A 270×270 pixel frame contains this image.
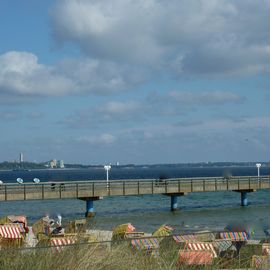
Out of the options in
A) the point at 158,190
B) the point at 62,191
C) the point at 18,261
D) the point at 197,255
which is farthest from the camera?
the point at 158,190

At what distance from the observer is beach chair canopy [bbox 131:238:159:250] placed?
9258 millimetres

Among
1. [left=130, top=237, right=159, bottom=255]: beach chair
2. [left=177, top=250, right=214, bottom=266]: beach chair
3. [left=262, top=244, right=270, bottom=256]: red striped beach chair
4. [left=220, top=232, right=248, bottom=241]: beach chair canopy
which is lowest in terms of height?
[left=262, top=244, right=270, bottom=256]: red striped beach chair

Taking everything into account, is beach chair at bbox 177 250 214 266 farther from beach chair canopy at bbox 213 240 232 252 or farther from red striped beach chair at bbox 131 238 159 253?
beach chair canopy at bbox 213 240 232 252

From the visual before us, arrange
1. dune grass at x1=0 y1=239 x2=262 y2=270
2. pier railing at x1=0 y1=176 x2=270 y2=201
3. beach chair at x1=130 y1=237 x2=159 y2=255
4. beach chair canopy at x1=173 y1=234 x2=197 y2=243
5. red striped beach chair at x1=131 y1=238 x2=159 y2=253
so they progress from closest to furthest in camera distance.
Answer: dune grass at x1=0 y1=239 x2=262 y2=270 → beach chair at x1=130 y1=237 x2=159 y2=255 → red striped beach chair at x1=131 y1=238 x2=159 y2=253 → beach chair canopy at x1=173 y1=234 x2=197 y2=243 → pier railing at x1=0 y1=176 x2=270 y2=201

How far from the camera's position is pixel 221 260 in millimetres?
9219

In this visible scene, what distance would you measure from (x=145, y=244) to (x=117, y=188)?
3170 cm

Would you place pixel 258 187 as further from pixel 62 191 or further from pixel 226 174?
pixel 62 191

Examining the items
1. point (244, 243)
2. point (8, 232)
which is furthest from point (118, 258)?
point (8, 232)

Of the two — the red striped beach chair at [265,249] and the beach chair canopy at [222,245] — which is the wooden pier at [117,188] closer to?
the red striped beach chair at [265,249]

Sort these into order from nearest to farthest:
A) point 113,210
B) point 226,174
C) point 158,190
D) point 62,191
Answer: point 62,191 → point 158,190 → point 113,210 → point 226,174

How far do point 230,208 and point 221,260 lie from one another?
131ft

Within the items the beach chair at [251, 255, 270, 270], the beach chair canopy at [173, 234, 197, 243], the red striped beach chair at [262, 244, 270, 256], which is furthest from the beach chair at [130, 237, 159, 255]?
the red striped beach chair at [262, 244, 270, 256]

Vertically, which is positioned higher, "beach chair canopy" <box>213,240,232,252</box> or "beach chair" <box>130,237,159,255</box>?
"beach chair" <box>130,237,159,255</box>

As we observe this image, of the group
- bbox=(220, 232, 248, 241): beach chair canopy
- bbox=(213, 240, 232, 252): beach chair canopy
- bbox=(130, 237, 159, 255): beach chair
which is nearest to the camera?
bbox=(130, 237, 159, 255): beach chair
